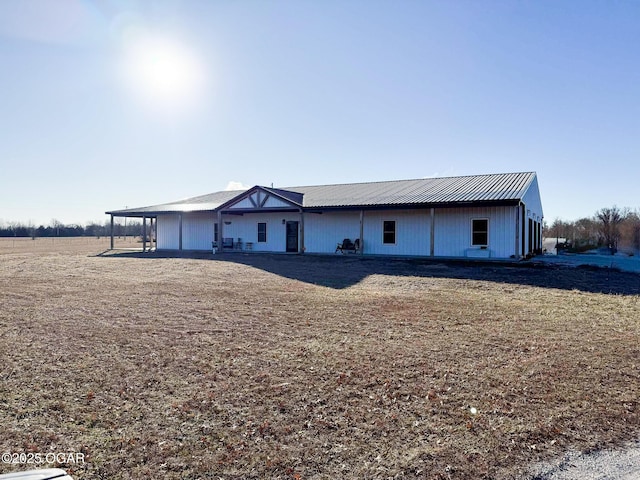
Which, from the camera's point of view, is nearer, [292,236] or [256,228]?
[292,236]

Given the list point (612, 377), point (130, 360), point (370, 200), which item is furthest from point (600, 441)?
point (370, 200)

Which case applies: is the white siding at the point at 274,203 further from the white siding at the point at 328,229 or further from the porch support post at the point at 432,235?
the porch support post at the point at 432,235

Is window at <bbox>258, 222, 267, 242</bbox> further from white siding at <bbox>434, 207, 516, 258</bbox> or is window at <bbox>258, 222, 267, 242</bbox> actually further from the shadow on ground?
white siding at <bbox>434, 207, 516, 258</bbox>

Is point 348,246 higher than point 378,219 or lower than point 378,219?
lower

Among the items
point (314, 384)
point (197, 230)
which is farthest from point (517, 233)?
point (197, 230)

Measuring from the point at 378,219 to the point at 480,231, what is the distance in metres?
→ 4.85

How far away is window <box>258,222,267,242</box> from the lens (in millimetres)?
24688

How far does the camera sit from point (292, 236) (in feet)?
78.4

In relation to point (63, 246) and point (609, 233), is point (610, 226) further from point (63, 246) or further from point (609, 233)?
point (63, 246)

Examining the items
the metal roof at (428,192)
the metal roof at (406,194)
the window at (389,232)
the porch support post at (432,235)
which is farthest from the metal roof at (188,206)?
the porch support post at (432,235)

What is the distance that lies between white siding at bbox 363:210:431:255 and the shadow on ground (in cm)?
185

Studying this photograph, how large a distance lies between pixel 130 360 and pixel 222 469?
105 inches

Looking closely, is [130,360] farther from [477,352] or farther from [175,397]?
[477,352]

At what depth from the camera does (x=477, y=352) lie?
5.55 meters
